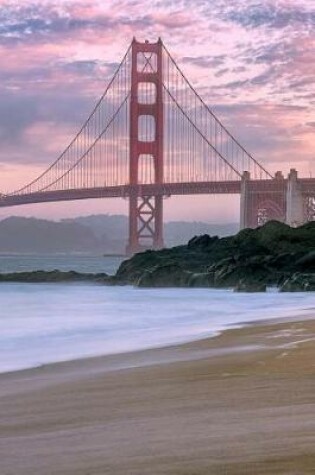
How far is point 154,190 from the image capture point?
170 ft

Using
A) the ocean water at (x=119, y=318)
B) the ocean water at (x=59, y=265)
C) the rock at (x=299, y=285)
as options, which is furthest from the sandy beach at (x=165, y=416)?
the ocean water at (x=59, y=265)

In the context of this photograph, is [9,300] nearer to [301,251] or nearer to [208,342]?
[301,251]

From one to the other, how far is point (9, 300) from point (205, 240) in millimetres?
11083

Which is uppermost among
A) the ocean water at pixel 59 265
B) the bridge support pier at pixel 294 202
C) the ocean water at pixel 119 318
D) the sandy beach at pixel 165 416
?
the bridge support pier at pixel 294 202

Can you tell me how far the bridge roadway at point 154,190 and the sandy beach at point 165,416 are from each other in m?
42.8

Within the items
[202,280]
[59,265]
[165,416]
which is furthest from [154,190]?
[165,416]

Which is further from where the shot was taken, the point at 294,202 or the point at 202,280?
the point at 294,202

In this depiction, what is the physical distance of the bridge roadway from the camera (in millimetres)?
48625

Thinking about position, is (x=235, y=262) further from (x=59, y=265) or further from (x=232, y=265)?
(x=59, y=265)

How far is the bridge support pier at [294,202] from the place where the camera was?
5072cm

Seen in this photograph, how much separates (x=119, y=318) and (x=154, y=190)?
3993 cm

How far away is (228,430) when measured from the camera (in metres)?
2.88

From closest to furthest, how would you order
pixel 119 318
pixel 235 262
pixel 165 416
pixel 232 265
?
pixel 165 416, pixel 119 318, pixel 232 265, pixel 235 262

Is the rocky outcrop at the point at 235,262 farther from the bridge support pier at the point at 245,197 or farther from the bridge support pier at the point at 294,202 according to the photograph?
the bridge support pier at the point at 294,202
